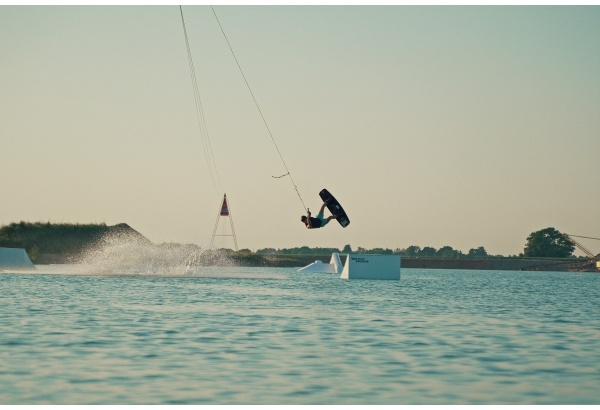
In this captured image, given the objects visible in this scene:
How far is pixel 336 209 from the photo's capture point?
1342 inches

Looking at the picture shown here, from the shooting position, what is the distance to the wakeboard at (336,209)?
3403cm

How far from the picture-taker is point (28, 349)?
16.2 m

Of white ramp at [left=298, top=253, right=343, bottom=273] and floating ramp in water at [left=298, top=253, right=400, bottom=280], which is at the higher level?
white ramp at [left=298, top=253, right=343, bottom=273]

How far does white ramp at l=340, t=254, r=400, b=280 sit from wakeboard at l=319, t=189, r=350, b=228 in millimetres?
23047

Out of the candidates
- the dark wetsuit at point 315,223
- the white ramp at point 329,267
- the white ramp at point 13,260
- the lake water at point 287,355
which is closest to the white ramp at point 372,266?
the white ramp at point 329,267

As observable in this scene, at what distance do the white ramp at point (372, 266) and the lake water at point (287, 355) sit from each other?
92.5ft

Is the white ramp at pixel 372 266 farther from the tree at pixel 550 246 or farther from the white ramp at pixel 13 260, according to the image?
the tree at pixel 550 246

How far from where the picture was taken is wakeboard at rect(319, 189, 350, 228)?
112ft

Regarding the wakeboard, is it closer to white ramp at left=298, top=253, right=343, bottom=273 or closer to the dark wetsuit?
the dark wetsuit

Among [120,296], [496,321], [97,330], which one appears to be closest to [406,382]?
[97,330]

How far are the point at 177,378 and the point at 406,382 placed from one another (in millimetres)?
3400

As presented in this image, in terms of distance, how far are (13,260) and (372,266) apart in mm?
22963

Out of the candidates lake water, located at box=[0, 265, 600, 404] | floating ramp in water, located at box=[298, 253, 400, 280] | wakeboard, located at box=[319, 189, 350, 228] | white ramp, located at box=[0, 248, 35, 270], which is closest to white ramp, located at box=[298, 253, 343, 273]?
floating ramp in water, located at box=[298, 253, 400, 280]

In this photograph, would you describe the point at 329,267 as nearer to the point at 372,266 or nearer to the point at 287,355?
the point at 372,266
